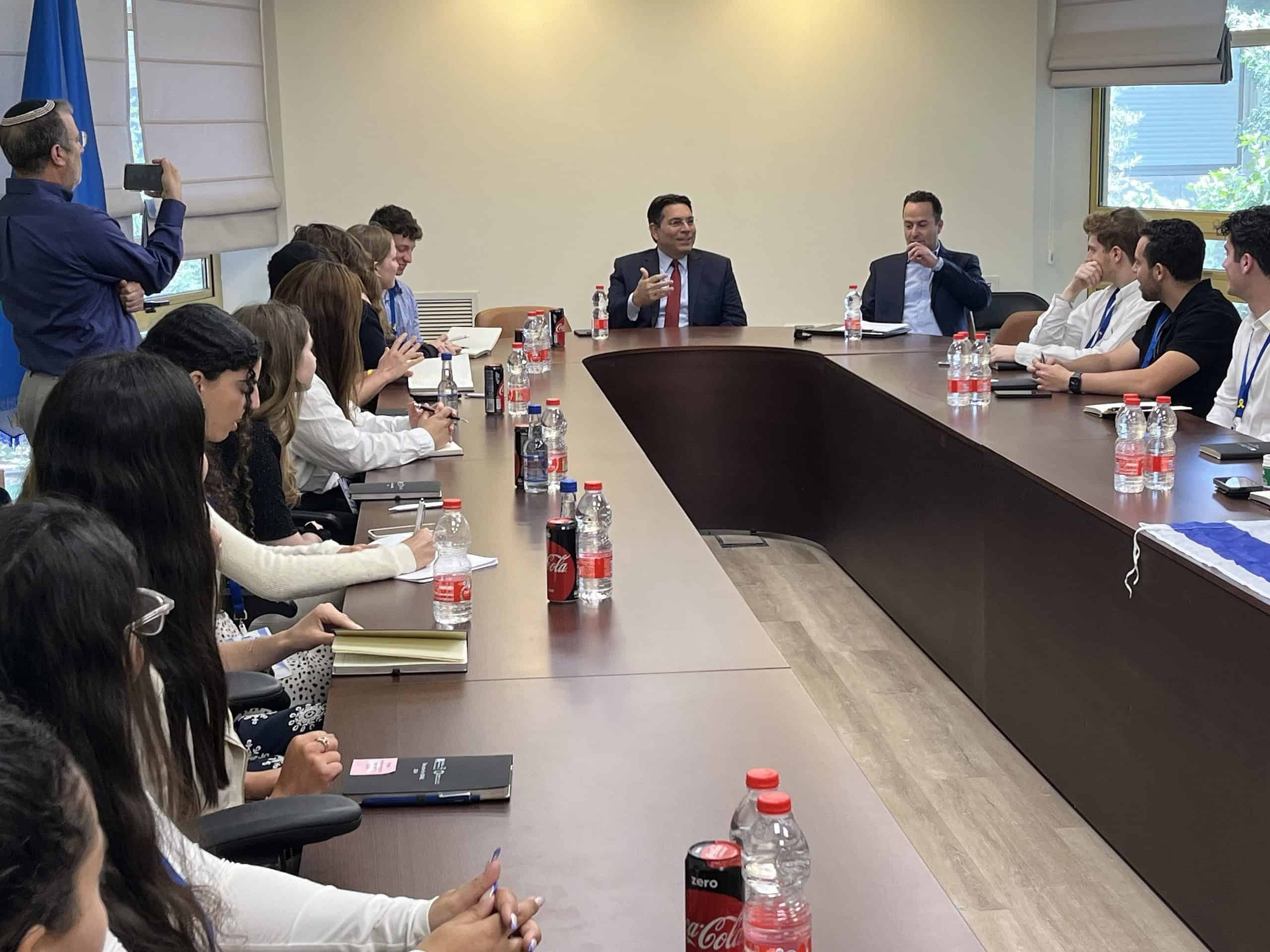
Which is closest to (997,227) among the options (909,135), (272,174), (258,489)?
(909,135)

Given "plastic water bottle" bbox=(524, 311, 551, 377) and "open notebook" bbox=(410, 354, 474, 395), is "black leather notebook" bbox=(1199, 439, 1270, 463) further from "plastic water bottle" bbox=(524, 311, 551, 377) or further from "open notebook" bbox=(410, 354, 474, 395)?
"plastic water bottle" bbox=(524, 311, 551, 377)

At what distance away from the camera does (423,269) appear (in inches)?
291

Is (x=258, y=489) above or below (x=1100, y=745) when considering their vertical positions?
above

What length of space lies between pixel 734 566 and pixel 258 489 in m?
2.58

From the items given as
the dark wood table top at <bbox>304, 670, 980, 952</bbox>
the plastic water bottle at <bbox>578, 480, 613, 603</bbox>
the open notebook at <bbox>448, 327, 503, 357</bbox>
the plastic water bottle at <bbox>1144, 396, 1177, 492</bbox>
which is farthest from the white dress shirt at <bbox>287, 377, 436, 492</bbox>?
Answer: the plastic water bottle at <bbox>1144, 396, 1177, 492</bbox>

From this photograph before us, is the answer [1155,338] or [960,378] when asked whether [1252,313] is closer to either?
[1155,338]

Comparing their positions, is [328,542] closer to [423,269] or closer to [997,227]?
[423,269]

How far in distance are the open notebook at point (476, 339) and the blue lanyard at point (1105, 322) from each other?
239cm

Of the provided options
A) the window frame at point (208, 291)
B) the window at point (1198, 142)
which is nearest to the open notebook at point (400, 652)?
the window frame at point (208, 291)

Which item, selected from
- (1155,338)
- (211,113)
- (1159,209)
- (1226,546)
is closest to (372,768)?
(1226,546)

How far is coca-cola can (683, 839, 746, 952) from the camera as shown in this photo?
1.20 metres

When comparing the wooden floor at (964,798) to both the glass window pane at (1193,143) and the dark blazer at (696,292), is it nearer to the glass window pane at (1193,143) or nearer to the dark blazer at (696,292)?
the dark blazer at (696,292)

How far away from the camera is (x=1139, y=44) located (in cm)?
660

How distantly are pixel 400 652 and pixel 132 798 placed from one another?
2.70ft
